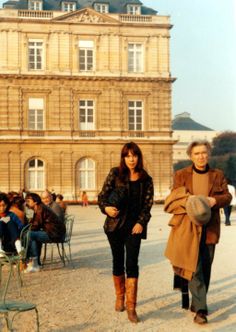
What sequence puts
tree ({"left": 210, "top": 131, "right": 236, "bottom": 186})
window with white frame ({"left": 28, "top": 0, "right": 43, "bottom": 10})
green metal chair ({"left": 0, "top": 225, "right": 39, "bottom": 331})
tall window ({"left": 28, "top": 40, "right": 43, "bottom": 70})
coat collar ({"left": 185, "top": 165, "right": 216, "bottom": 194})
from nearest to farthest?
1. green metal chair ({"left": 0, "top": 225, "right": 39, "bottom": 331})
2. coat collar ({"left": 185, "top": 165, "right": 216, "bottom": 194})
3. tall window ({"left": 28, "top": 40, "right": 43, "bottom": 70})
4. window with white frame ({"left": 28, "top": 0, "right": 43, "bottom": 10})
5. tree ({"left": 210, "top": 131, "right": 236, "bottom": 186})

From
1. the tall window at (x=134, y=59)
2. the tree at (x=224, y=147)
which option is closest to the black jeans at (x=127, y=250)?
the tall window at (x=134, y=59)

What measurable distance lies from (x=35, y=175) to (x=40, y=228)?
27.2 m

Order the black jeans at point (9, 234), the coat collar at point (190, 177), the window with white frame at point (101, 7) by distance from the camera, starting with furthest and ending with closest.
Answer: the window with white frame at point (101, 7) → the black jeans at point (9, 234) → the coat collar at point (190, 177)

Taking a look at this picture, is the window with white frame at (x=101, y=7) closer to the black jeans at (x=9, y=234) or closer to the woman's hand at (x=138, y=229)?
the black jeans at (x=9, y=234)

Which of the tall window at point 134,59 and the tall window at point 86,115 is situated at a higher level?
the tall window at point 134,59

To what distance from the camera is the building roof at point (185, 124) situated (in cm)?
9850

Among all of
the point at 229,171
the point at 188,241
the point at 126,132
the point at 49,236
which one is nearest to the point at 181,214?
the point at 188,241

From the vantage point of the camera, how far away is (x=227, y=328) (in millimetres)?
5273

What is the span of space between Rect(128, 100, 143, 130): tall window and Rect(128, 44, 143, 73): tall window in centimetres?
199

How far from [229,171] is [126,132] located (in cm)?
2426

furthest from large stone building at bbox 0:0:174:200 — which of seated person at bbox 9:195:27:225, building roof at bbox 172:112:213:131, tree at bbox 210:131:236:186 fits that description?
building roof at bbox 172:112:213:131

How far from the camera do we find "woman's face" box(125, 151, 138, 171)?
581 centimetres

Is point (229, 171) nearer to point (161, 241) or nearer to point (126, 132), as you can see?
point (126, 132)

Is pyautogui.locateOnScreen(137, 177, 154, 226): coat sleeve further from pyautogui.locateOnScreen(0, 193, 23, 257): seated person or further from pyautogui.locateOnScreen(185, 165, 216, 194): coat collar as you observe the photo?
pyautogui.locateOnScreen(0, 193, 23, 257): seated person
